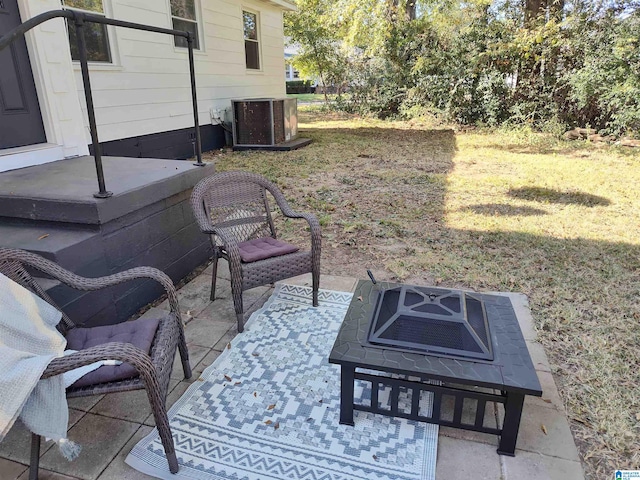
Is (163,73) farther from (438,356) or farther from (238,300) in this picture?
(438,356)

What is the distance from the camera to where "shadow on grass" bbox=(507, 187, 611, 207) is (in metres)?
5.01

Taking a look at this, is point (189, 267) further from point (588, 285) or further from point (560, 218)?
point (560, 218)

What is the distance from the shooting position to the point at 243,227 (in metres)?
3.18

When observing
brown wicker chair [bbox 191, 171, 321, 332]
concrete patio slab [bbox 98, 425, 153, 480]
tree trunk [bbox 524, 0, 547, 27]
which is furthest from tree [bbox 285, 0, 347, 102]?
concrete patio slab [bbox 98, 425, 153, 480]

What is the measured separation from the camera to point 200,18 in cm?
748

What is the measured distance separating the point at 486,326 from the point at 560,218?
3.17 m

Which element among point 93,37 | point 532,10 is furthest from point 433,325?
point 532,10

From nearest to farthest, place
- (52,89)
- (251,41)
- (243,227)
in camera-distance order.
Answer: (243,227), (52,89), (251,41)

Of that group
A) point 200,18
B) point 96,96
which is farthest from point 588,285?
point 200,18

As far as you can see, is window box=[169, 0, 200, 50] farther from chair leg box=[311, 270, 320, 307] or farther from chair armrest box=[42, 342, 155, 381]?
chair armrest box=[42, 342, 155, 381]

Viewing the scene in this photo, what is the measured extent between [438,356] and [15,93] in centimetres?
358

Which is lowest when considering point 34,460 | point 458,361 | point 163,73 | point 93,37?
point 34,460

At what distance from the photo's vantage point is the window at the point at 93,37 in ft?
17.2

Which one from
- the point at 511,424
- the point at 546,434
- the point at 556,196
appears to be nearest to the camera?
the point at 511,424
